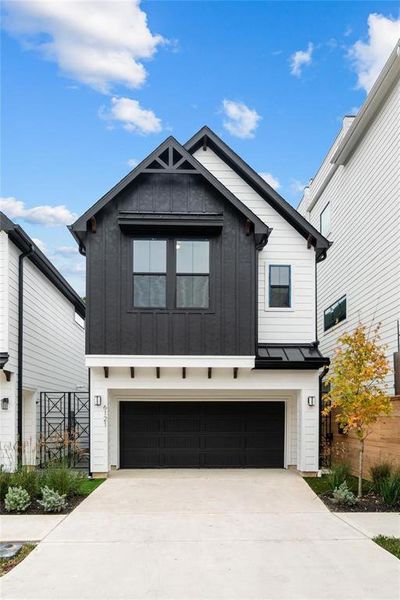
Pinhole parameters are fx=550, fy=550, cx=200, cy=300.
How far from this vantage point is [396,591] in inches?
218

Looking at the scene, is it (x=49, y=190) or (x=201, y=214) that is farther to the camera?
(x=49, y=190)

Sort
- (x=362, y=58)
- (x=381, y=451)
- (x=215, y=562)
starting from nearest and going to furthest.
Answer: (x=215, y=562) → (x=381, y=451) → (x=362, y=58)

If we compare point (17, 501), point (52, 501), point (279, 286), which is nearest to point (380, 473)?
point (279, 286)

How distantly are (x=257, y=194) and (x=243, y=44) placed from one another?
4.07 metres

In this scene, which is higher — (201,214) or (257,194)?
(257,194)

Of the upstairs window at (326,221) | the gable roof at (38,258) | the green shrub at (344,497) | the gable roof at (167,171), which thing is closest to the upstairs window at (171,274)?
the gable roof at (167,171)

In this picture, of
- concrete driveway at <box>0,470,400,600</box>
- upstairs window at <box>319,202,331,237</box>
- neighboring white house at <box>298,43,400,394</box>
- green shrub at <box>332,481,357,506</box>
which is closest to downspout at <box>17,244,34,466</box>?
concrete driveway at <box>0,470,400,600</box>

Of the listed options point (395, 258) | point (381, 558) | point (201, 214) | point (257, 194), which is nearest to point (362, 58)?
point (257, 194)

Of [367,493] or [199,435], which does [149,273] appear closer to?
[199,435]

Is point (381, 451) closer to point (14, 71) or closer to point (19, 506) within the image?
point (19, 506)

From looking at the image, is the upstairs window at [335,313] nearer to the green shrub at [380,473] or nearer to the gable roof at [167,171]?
the gable roof at [167,171]

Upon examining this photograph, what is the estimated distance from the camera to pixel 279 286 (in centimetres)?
1376

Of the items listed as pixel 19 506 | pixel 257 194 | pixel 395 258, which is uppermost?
pixel 257 194

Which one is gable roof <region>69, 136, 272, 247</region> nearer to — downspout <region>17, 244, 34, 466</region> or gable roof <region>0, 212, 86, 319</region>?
gable roof <region>0, 212, 86, 319</region>
